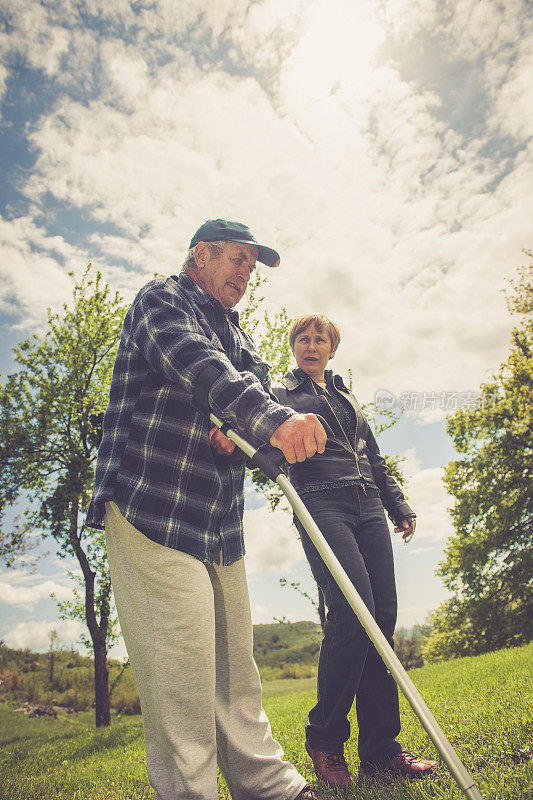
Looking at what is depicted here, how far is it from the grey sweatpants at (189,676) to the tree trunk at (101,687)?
46.0 ft

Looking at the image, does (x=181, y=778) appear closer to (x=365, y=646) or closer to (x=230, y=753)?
(x=230, y=753)

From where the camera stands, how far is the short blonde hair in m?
3.75

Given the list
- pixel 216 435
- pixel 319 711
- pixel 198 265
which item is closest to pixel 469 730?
pixel 319 711

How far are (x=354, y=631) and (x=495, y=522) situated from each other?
20.7 meters

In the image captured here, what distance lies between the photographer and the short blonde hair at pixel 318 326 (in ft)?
12.3

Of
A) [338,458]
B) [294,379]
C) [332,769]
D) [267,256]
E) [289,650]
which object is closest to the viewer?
[332,769]

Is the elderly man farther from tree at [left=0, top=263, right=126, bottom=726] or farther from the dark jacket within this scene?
tree at [left=0, top=263, right=126, bottom=726]

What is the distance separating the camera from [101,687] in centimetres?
1376

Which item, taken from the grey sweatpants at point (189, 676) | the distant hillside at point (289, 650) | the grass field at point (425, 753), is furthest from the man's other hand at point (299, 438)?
the distant hillside at point (289, 650)

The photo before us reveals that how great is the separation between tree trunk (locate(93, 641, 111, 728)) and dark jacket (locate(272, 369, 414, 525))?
543 inches

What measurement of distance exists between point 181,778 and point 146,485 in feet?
3.70

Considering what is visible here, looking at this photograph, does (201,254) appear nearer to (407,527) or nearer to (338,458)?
(338,458)

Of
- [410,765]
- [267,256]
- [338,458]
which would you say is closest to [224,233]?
[267,256]

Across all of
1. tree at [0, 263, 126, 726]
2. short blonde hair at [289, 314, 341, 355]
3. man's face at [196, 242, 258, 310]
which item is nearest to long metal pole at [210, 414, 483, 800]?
man's face at [196, 242, 258, 310]
